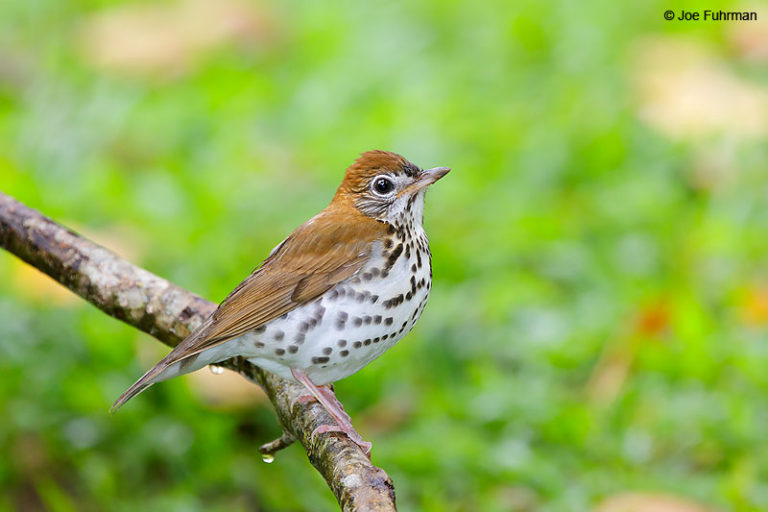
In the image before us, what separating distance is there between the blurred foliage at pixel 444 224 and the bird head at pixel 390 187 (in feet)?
4.25

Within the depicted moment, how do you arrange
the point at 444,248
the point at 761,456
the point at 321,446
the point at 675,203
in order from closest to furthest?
the point at 321,446 → the point at 761,456 → the point at 444,248 → the point at 675,203

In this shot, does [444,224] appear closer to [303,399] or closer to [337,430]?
[303,399]

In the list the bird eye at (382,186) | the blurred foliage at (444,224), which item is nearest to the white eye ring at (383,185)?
the bird eye at (382,186)

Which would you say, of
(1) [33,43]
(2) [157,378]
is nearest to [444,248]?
(2) [157,378]

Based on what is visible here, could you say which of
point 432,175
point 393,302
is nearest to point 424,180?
point 432,175

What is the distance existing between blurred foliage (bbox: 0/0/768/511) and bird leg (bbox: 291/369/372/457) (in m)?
0.95

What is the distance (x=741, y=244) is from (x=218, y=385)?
2.99 m

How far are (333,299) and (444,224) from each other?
2.81 meters

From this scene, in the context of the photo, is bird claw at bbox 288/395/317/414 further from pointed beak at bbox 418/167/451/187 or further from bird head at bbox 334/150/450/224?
pointed beak at bbox 418/167/451/187

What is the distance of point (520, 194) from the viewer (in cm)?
625

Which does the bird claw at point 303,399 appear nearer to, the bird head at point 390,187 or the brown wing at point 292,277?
the brown wing at point 292,277

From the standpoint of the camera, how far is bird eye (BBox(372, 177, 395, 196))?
140 inches

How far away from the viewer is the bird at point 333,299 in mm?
3184

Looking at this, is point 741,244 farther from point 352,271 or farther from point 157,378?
point 157,378
